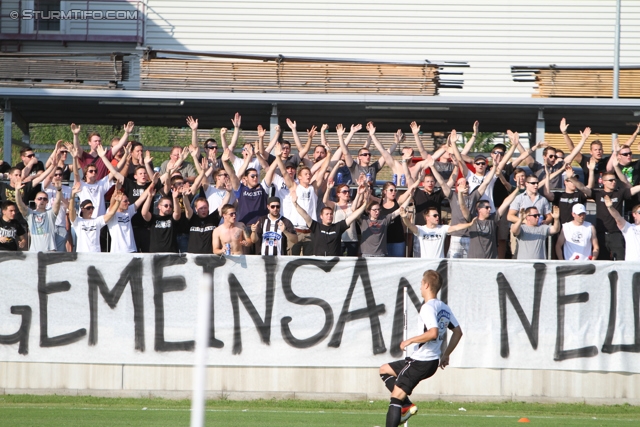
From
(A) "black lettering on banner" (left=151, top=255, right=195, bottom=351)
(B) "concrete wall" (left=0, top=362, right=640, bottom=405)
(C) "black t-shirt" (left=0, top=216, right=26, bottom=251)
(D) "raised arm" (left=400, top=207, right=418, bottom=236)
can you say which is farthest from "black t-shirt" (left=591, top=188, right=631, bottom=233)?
(C) "black t-shirt" (left=0, top=216, right=26, bottom=251)

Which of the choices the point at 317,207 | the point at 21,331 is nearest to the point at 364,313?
the point at 317,207

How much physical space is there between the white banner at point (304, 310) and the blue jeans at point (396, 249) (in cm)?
167

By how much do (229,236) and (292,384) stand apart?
2462mm

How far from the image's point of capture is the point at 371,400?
42.2 ft

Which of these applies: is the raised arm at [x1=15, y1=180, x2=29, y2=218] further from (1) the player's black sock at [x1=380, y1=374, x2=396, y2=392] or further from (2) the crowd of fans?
(1) the player's black sock at [x1=380, y1=374, x2=396, y2=392]

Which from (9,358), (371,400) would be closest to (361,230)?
(371,400)

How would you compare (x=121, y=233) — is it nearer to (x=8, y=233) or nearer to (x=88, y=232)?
(x=88, y=232)

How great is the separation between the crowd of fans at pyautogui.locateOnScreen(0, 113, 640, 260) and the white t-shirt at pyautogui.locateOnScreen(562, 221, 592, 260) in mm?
16

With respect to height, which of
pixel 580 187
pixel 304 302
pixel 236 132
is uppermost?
pixel 236 132

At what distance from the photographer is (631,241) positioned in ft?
47.8

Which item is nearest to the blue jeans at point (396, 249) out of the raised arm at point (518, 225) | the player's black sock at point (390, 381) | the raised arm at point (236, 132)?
the raised arm at point (518, 225)

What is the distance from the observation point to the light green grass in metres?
10.9

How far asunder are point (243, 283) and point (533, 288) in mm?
4213

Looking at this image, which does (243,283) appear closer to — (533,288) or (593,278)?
(533,288)
